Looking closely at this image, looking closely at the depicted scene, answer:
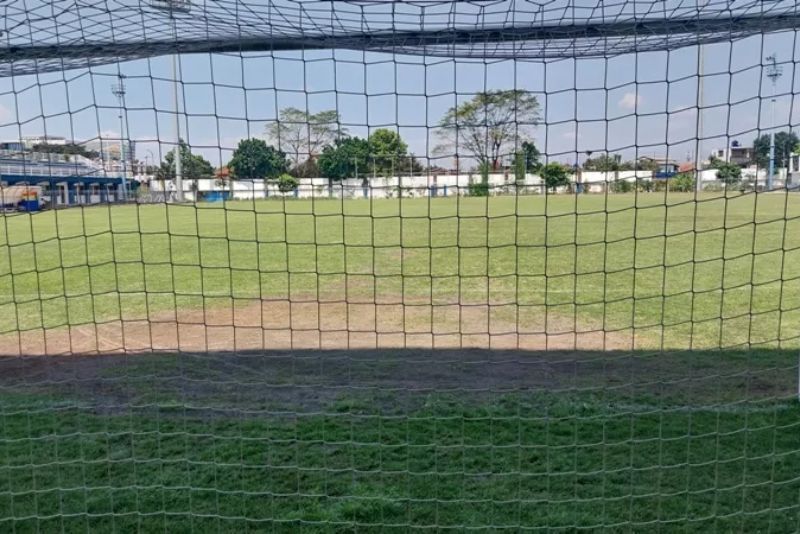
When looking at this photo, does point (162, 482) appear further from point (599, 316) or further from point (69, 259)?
point (69, 259)

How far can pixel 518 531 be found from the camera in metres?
2.92

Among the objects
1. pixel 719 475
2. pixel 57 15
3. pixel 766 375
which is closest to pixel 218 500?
pixel 719 475

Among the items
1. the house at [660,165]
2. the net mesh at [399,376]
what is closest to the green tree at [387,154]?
the net mesh at [399,376]

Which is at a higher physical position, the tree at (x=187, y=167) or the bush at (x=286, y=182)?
the tree at (x=187, y=167)

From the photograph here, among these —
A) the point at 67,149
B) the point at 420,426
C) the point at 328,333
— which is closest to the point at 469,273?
the point at 328,333

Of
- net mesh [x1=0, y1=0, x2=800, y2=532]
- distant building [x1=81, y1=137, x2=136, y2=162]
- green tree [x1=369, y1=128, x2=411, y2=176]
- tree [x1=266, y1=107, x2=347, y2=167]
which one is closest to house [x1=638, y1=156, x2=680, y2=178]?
net mesh [x1=0, y1=0, x2=800, y2=532]

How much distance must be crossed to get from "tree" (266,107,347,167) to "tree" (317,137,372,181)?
49 centimetres

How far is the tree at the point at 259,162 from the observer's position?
5348 millimetres

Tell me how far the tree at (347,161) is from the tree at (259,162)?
478 mm

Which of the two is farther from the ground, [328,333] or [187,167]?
[187,167]

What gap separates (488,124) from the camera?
4730 millimetres

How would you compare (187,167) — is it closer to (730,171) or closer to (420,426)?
(420,426)

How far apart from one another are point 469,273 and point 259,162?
600 cm

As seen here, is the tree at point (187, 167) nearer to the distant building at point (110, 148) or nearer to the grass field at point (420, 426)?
the distant building at point (110, 148)
